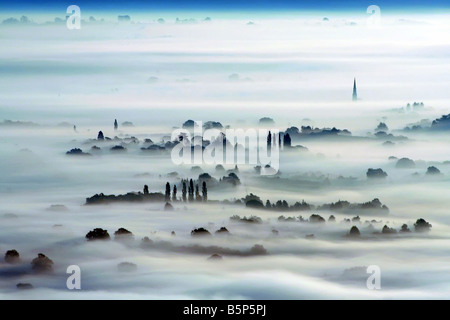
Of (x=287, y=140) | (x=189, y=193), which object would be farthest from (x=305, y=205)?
(x=189, y=193)

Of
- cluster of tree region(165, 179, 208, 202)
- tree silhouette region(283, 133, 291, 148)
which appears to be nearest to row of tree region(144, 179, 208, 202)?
cluster of tree region(165, 179, 208, 202)

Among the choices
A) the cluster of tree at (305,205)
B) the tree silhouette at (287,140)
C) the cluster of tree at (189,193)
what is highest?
the tree silhouette at (287,140)

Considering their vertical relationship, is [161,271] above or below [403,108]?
below

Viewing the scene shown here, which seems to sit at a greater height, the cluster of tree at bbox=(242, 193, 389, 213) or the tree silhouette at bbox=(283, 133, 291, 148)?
the tree silhouette at bbox=(283, 133, 291, 148)

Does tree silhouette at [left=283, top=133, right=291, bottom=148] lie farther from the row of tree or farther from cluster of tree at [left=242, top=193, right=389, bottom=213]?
the row of tree

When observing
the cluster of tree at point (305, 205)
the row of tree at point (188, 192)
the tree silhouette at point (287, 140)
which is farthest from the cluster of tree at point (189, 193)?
the tree silhouette at point (287, 140)

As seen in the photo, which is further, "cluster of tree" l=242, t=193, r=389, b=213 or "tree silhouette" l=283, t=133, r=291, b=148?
"tree silhouette" l=283, t=133, r=291, b=148

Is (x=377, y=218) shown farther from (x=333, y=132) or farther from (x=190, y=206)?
(x=190, y=206)

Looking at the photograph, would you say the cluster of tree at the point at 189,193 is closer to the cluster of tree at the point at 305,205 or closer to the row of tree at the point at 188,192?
the row of tree at the point at 188,192

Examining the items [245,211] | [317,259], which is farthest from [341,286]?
[245,211]

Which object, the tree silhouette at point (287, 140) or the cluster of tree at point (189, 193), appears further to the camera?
the tree silhouette at point (287, 140)
